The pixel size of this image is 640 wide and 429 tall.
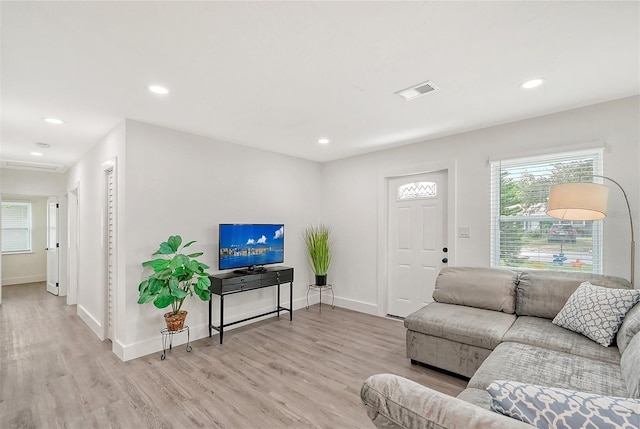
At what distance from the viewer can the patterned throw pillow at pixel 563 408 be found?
2.58 ft

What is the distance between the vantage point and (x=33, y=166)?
5566 mm

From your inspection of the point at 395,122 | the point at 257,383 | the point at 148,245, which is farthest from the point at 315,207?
the point at 257,383

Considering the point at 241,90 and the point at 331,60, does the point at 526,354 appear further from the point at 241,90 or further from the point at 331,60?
the point at 241,90

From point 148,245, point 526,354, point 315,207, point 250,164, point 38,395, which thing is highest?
point 250,164

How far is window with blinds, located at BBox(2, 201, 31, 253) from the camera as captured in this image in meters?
7.16

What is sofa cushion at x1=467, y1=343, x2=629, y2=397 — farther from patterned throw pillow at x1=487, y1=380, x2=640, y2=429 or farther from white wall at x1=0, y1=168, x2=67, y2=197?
white wall at x1=0, y1=168, x2=67, y2=197

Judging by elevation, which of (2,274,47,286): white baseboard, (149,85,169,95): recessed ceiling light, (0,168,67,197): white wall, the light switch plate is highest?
(149,85,169,95): recessed ceiling light

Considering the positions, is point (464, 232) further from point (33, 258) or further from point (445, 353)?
point (33, 258)

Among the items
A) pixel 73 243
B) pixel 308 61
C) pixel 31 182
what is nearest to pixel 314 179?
pixel 308 61

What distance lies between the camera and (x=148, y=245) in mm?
3285

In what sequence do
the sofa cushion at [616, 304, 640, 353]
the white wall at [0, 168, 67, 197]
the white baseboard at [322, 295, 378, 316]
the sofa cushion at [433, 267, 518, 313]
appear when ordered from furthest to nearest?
the white wall at [0, 168, 67, 197] < the white baseboard at [322, 295, 378, 316] < the sofa cushion at [433, 267, 518, 313] < the sofa cushion at [616, 304, 640, 353]

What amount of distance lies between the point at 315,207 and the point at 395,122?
2379 millimetres

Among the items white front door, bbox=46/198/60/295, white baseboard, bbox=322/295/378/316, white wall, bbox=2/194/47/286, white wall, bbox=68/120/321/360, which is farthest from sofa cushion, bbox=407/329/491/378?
white wall, bbox=2/194/47/286

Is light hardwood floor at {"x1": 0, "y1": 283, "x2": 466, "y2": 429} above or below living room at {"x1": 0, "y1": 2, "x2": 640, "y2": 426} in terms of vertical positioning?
below
